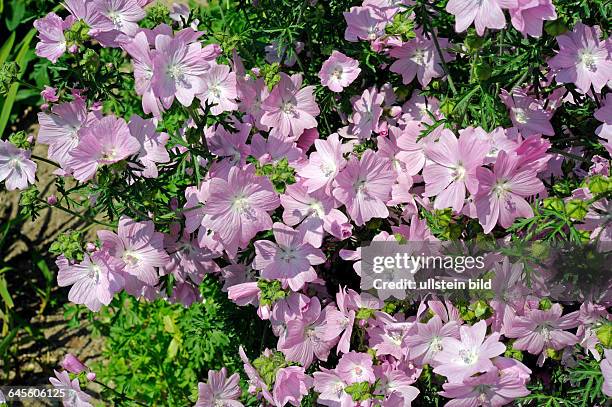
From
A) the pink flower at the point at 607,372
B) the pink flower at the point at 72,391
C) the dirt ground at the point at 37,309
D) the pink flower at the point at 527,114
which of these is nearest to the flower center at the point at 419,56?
the pink flower at the point at 527,114

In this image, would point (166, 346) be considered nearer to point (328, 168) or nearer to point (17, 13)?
point (328, 168)

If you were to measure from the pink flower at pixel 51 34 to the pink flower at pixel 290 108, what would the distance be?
0.53 meters

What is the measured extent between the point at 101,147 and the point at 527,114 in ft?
3.49

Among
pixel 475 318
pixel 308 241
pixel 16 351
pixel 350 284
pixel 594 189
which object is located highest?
pixel 594 189

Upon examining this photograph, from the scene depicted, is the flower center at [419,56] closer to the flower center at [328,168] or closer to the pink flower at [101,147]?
the flower center at [328,168]

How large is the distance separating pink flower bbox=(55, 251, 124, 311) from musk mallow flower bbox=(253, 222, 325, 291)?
353 mm

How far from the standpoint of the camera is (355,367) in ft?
6.09

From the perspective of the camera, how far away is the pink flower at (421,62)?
2008mm

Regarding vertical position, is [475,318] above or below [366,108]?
below

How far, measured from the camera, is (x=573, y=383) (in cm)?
185

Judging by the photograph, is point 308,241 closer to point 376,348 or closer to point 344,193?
point 344,193

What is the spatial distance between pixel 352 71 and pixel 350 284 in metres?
0.65


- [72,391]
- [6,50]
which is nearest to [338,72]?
[72,391]

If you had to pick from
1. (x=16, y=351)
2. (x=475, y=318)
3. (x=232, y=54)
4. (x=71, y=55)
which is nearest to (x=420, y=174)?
(x=475, y=318)
